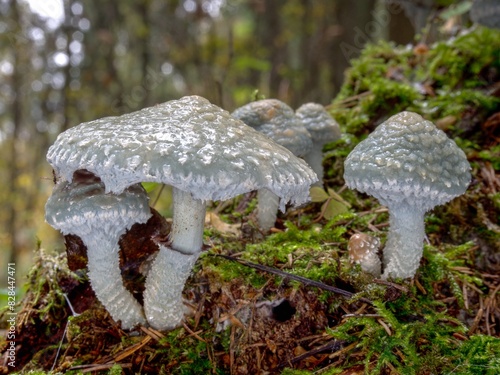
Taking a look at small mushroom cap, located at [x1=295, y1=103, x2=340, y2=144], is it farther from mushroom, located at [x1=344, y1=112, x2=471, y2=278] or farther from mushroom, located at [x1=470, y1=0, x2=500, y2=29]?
mushroom, located at [x1=470, y1=0, x2=500, y2=29]

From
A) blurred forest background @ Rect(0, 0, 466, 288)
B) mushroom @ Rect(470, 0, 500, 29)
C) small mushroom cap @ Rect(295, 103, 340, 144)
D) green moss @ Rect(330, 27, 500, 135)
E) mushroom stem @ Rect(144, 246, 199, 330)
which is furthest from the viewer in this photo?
blurred forest background @ Rect(0, 0, 466, 288)

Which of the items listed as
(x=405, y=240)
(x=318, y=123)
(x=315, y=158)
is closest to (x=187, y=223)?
(x=405, y=240)

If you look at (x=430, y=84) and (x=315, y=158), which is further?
(x=430, y=84)

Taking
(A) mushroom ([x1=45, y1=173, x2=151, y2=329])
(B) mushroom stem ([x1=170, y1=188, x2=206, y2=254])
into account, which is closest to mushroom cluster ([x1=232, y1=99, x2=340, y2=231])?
(B) mushroom stem ([x1=170, y1=188, x2=206, y2=254])

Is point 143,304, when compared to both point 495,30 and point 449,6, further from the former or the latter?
point 449,6

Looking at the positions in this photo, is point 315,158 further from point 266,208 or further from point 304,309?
point 304,309

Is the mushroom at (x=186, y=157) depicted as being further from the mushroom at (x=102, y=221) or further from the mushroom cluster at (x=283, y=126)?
the mushroom cluster at (x=283, y=126)
